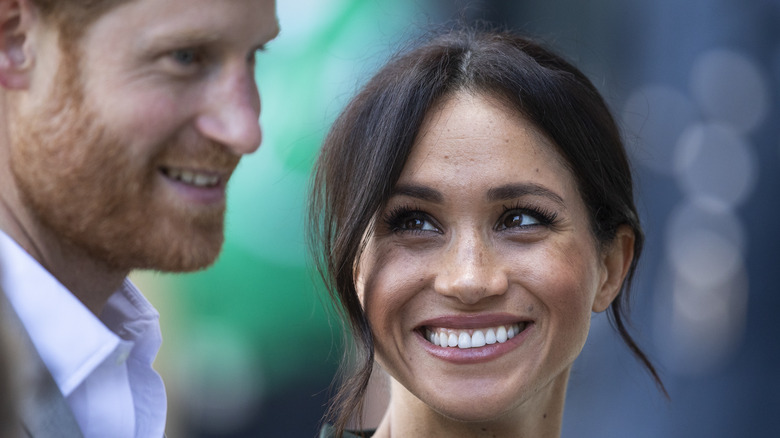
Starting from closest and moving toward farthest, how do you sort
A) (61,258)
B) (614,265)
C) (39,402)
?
(39,402)
(61,258)
(614,265)

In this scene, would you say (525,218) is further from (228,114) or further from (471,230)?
(228,114)

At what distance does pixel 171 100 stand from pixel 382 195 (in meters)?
0.71

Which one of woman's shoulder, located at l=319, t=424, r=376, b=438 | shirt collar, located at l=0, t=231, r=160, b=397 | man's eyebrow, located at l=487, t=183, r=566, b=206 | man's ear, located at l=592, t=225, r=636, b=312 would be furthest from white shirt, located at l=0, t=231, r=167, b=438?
→ man's ear, located at l=592, t=225, r=636, b=312

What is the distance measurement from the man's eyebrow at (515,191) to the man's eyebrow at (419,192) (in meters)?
0.13

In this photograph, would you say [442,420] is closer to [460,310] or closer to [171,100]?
[460,310]

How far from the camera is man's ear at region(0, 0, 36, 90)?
1.63m

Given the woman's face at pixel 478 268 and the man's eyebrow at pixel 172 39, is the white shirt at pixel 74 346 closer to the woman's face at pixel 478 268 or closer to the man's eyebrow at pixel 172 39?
the man's eyebrow at pixel 172 39

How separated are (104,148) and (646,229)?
12.0ft

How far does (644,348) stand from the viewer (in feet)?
15.8

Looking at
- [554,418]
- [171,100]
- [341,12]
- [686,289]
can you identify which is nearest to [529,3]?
[341,12]

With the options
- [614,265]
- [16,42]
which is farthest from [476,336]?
[16,42]

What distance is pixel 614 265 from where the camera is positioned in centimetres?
253

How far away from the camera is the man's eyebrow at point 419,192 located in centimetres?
223

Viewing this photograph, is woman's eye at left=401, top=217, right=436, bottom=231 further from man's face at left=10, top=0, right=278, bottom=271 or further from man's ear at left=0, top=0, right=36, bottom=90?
man's ear at left=0, top=0, right=36, bottom=90
